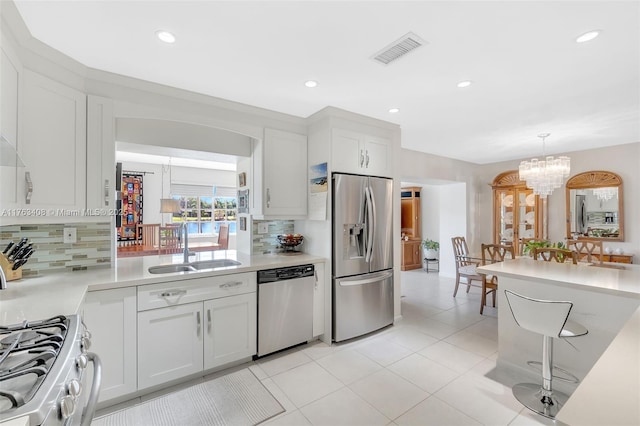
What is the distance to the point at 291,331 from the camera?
9.30ft

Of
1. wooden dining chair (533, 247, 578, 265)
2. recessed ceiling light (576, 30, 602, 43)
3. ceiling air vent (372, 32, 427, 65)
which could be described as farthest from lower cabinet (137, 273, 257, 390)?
wooden dining chair (533, 247, 578, 265)

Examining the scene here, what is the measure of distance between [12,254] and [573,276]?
162 inches

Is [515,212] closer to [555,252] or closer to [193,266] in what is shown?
[555,252]

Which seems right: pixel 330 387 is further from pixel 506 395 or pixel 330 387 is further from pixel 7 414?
pixel 7 414

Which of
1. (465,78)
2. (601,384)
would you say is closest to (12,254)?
(601,384)

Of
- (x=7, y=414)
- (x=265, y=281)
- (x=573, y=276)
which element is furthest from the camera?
(x=265, y=281)

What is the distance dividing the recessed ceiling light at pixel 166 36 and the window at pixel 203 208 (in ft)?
16.6

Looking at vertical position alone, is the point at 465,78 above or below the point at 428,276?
above

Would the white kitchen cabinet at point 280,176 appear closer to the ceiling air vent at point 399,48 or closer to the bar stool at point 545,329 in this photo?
the ceiling air vent at point 399,48

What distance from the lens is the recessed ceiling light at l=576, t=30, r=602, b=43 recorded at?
1745 millimetres

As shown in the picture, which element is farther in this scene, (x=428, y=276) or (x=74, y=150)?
(x=428, y=276)

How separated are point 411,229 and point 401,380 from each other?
531cm

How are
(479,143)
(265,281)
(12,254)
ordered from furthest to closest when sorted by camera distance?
(479,143) < (265,281) < (12,254)

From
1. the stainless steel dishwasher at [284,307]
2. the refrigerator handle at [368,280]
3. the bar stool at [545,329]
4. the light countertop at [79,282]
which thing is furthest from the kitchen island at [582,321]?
the light countertop at [79,282]
